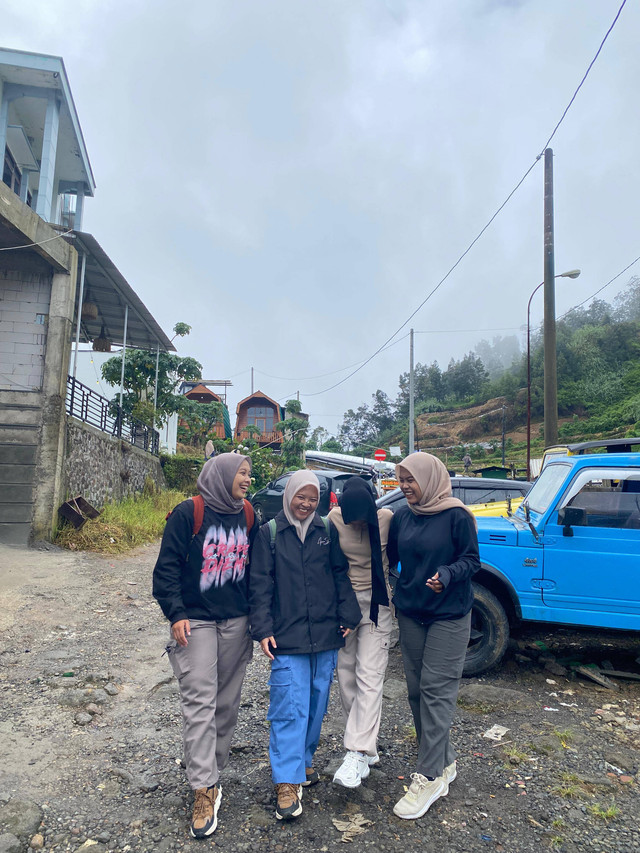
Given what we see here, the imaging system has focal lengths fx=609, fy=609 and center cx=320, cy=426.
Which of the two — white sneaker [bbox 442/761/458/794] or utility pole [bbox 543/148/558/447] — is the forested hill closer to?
utility pole [bbox 543/148/558/447]

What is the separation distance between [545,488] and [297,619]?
3.27 metres

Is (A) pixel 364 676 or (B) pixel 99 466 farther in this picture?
(B) pixel 99 466

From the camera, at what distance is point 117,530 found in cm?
1159

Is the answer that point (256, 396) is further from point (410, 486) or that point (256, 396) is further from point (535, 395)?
point (410, 486)

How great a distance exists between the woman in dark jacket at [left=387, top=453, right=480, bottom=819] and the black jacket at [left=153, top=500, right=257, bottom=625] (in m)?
0.92

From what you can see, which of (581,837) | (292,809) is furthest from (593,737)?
(292,809)

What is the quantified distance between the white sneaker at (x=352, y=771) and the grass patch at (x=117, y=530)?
841 cm

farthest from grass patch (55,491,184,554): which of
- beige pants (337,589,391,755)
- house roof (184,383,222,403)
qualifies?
house roof (184,383,222,403)

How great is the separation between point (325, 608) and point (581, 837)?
1.63 m

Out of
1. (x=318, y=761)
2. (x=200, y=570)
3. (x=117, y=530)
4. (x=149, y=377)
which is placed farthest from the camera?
(x=149, y=377)

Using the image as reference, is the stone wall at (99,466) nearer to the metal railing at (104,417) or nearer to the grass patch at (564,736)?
the metal railing at (104,417)

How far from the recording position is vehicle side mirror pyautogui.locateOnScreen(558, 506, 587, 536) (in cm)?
474

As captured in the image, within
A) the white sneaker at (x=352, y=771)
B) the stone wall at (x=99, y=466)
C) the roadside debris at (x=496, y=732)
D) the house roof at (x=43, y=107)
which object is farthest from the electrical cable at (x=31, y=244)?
the roadside debris at (x=496, y=732)

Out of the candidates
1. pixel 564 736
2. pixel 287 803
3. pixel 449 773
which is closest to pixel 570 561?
pixel 564 736
